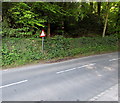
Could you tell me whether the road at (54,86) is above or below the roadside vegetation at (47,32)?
below

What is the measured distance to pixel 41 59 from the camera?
429 inches

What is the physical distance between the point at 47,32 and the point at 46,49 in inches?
203

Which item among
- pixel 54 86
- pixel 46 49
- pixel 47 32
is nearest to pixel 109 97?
pixel 54 86

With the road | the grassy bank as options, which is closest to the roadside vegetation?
the grassy bank

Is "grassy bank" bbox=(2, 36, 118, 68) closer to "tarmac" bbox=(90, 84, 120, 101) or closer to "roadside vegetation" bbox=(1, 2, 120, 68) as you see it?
"roadside vegetation" bbox=(1, 2, 120, 68)

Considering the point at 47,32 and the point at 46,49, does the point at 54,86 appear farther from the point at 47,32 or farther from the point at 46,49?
the point at 47,32

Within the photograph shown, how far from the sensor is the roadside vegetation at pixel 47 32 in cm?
957

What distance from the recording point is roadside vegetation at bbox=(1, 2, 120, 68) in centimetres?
957

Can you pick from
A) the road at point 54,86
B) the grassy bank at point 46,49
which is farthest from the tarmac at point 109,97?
the grassy bank at point 46,49

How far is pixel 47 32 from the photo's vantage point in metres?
16.0

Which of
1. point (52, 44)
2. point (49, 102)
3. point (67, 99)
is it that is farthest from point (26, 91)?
point (52, 44)

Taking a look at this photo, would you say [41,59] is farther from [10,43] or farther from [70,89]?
[70,89]

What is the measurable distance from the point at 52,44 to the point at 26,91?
300 inches

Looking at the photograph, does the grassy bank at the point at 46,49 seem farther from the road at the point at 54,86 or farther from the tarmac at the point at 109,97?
the tarmac at the point at 109,97
